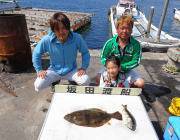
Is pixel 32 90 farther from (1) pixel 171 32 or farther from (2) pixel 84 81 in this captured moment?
(1) pixel 171 32

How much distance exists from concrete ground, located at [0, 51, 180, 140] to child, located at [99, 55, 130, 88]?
0.90m

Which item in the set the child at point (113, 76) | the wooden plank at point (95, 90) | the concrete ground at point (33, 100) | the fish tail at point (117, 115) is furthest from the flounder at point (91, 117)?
the concrete ground at point (33, 100)

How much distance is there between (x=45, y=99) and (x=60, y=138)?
2.68m

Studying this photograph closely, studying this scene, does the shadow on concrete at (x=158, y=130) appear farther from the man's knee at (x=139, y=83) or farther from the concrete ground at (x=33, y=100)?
the man's knee at (x=139, y=83)

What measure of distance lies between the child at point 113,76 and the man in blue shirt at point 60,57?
1.37 ft

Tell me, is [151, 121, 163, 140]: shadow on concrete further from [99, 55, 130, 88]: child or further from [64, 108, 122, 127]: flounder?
[64, 108, 122, 127]: flounder

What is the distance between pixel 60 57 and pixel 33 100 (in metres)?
1.07

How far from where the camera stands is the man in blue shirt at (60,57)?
14.6ft

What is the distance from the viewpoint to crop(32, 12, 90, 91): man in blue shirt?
4438 mm

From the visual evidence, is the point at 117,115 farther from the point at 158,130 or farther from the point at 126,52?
the point at 126,52

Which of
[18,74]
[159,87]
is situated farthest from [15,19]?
[159,87]

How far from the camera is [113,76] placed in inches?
164

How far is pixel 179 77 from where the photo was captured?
6.48 meters

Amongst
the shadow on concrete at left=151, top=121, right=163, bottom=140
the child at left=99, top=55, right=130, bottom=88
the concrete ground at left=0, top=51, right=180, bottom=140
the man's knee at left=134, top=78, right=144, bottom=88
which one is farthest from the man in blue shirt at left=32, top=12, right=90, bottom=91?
the shadow on concrete at left=151, top=121, right=163, bottom=140
